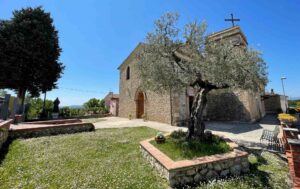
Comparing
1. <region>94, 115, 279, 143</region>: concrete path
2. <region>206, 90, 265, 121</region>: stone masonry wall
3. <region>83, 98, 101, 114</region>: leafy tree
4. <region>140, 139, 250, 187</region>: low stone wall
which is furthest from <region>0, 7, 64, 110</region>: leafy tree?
<region>206, 90, 265, 121</region>: stone masonry wall

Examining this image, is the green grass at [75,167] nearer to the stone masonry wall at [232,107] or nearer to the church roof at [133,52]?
the stone masonry wall at [232,107]

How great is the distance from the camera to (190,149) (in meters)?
4.69

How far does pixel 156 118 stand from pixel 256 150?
27.7 ft

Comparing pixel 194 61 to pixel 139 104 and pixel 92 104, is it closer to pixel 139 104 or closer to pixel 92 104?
pixel 139 104

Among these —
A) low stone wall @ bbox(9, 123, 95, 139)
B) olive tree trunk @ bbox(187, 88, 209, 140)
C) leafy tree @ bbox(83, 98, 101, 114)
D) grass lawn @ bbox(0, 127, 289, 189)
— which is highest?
leafy tree @ bbox(83, 98, 101, 114)

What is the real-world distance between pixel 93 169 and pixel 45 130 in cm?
564

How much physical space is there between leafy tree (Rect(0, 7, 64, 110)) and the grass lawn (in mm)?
12531

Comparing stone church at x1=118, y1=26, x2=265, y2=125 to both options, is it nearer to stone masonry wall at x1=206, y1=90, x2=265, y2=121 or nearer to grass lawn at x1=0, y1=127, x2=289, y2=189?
stone masonry wall at x1=206, y1=90, x2=265, y2=121

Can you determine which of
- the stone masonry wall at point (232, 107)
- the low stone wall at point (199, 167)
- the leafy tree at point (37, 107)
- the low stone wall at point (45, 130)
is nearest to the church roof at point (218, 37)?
the low stone wall at point (199, 167)

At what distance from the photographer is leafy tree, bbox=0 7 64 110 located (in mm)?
14562

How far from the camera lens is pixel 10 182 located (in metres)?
3.39

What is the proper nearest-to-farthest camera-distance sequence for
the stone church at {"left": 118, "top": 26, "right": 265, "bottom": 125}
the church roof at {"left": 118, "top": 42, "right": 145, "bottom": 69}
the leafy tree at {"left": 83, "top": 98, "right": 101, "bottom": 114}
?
the stone church at {"left": 118, "top": 26, "right": 265, "bottom": 125}, the church roof at {"left": 118, "top": 42, "right": 145, "bottom": 69}, the leafy tree at {"left": 83, "top": 98, "right": 101, "bottom": 114}

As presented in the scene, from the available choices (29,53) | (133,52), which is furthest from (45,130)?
(133,52)

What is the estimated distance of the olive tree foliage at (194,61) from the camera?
5055 mm
